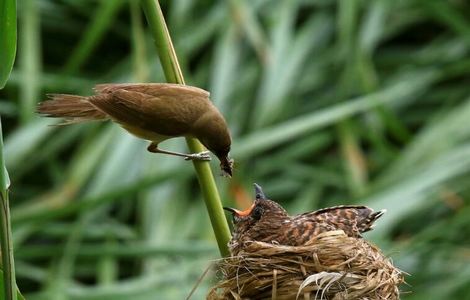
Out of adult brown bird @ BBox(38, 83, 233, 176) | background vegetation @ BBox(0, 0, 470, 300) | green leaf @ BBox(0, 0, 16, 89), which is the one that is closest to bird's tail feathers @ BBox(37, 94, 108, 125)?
adult brown bird @ BBox(38, 83, 233, 176)

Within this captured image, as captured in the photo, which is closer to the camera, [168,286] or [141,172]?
[168,286]

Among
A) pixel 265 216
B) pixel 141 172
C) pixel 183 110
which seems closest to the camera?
pixel 183 110

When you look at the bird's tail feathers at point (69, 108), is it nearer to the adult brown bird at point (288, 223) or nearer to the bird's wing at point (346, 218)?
the adult brown bird at point (288, 223)

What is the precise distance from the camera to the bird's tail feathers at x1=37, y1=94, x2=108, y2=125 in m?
1.82

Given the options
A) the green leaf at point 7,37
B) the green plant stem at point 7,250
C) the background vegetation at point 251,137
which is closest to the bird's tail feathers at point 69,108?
the green leaf at point 7,37

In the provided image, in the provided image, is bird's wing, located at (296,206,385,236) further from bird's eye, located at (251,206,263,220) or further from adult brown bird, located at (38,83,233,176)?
adult brown bird, located at (38,83,233,176)

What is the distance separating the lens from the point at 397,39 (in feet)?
18.1

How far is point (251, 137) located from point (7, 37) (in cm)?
284

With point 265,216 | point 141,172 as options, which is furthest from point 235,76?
point 265,216

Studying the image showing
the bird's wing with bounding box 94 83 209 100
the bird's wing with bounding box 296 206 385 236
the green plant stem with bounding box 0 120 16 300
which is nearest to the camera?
the green plant stem with bounding box 0 120 16 300

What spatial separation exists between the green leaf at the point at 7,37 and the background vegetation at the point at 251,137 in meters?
2.19

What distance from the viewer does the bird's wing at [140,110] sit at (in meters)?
1.86

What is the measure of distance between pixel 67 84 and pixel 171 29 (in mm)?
517

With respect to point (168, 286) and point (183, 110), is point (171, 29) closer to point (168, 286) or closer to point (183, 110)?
point (168, 286)
